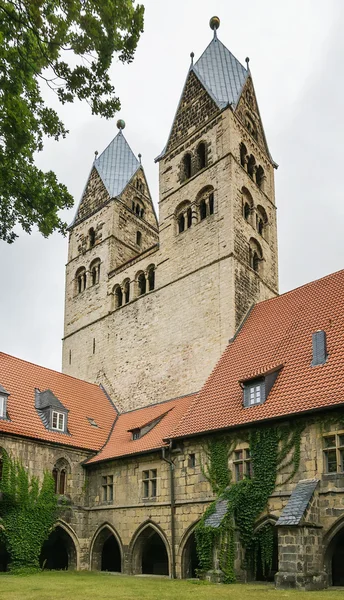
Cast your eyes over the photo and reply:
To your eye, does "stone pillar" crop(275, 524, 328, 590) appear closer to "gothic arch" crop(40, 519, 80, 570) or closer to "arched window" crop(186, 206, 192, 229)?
"gothic arch" crop(40, 519, 80, 570)

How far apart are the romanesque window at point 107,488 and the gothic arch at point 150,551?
2.38 metres

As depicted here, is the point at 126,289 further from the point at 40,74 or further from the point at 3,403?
the point at 40,74

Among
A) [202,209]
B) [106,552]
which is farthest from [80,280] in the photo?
[106,552]

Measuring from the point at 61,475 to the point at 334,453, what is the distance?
12.2 meters

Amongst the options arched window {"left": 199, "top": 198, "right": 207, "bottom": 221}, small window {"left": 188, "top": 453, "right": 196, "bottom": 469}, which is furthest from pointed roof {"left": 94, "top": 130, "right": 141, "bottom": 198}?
small window {"left": 188, "top": 453, "right": 196, "bottom": 469}

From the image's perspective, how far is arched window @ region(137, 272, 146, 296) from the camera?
1270 inches

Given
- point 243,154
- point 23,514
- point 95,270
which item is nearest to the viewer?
point 23,514

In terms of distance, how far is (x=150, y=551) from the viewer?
2384 centimetres

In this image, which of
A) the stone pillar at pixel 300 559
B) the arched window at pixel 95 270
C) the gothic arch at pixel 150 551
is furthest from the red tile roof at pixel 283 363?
the arched window at pixel 95 270

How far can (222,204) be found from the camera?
28.4m

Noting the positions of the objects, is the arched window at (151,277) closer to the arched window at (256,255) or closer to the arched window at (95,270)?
the arched window at (95,270)

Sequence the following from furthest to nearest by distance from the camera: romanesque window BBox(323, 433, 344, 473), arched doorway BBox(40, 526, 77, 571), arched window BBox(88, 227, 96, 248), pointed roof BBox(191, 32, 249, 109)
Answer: arched window BBox(88, 227, 96, 248) < pointed roof BBox(191, 32, 249, 109) < arched doorway BBox(40, 526, 77, 571) < romanesque window BBox(323, 433, 344, 473)

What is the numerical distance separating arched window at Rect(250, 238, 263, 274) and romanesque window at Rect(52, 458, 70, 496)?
1315 cm

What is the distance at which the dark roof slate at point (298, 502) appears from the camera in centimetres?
1520
